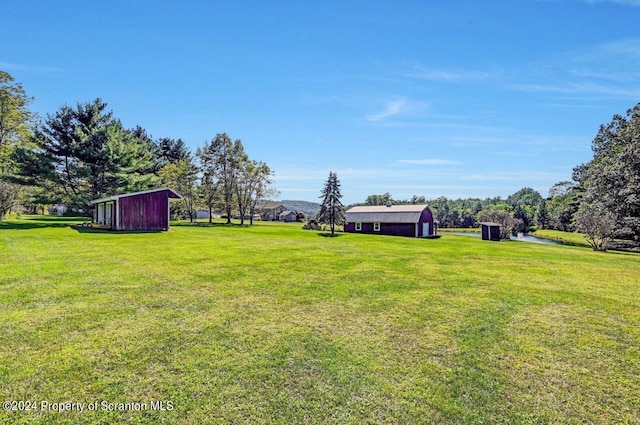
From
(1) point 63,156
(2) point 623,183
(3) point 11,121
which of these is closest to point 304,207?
(3) point 11,121

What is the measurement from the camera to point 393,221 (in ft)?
124

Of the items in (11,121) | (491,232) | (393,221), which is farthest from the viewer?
(393,221)

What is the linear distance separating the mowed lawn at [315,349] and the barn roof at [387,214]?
28311 millimetres

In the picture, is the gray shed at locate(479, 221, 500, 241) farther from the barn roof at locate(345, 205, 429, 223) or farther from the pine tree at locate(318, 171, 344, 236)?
the pine tree at locate(318, 171, 344, 236)

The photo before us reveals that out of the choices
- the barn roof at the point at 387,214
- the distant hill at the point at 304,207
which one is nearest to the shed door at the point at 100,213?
the barn roof at the point at 387,214

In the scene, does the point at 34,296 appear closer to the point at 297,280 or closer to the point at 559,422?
the point at 297,280

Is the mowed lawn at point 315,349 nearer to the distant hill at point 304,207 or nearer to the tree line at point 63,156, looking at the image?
the tree line at point 63,156

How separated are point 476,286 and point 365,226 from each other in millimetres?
31306

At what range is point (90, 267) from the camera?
9.74m

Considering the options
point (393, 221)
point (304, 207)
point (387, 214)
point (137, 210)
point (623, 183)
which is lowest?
point (393, 221)

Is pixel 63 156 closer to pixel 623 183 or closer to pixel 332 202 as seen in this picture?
pixel 332 202

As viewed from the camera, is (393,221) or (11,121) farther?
(393,221)

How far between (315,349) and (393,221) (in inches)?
1354

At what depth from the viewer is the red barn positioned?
24.1 m
